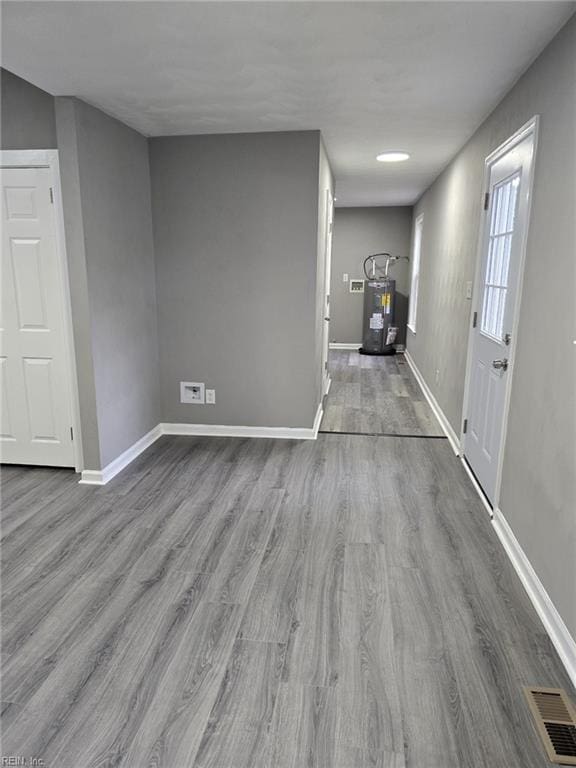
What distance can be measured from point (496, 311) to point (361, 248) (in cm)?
562

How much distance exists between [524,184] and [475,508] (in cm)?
180

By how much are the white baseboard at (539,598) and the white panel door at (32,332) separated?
8.84 ft

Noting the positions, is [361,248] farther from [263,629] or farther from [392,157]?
[263,629]

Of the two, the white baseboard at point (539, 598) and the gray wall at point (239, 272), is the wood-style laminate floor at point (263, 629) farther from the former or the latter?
the gray wall at point (239, 272)

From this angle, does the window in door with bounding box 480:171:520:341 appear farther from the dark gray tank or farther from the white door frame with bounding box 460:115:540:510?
the dark gray tank

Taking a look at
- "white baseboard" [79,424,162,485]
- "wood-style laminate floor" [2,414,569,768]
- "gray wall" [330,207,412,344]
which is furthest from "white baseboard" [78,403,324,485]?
"gray wall" [330,207,412,344]

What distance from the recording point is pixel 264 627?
1938 mm

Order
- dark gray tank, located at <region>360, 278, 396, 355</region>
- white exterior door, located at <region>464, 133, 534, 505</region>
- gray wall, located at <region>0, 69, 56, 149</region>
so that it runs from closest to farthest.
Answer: white exterior door, located at <region>464, 133, 534, 505</region>, gray wall, located at <region>0, 69, 56, 149</region>, dark gray tank, located at <region>360, 278, 396, 355</region>

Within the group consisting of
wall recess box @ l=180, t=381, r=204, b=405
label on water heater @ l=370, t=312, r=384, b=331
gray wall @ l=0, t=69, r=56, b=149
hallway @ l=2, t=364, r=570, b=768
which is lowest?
hallway @ l=2, t=364, r=570, b=768

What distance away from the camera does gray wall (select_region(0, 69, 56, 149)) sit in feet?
9.46

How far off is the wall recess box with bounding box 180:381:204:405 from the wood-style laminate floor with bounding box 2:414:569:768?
1.01m

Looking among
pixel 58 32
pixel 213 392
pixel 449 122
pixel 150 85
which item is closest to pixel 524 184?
pixel 449 122

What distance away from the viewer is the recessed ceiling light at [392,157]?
4.27m

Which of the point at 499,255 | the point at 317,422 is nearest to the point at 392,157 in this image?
the point at 499,255
